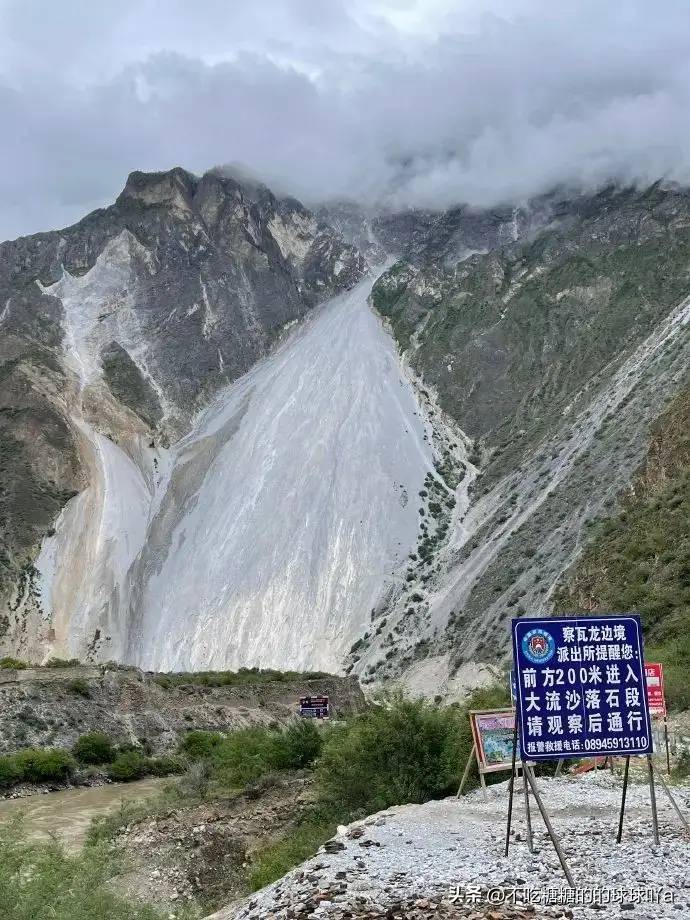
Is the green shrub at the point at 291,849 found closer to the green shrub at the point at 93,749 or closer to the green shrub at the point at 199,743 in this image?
the green shrub at the point at 199,743

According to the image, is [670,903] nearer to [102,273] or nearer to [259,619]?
[259,619]

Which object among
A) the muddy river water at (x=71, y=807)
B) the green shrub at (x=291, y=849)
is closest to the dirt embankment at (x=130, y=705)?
the muddy river water at (x=71, y=807)

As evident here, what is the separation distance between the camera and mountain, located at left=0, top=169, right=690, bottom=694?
49.6 metres

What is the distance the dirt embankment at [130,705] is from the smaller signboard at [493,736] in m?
23.9

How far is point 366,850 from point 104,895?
2.40 m

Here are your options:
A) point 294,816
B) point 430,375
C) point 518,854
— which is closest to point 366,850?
point 518,854

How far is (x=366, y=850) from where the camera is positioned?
7.88 metres

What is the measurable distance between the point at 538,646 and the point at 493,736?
→ 13.6 ft

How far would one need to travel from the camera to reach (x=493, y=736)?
36.9ft

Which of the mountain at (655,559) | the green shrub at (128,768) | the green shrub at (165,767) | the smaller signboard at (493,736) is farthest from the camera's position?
→ the green shrub at (165,767)

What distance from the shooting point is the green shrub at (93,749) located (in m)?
30.8

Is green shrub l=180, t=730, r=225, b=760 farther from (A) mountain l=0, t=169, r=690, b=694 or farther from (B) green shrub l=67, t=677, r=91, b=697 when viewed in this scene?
(A) mountain l=0, t=169, r=690, b=694

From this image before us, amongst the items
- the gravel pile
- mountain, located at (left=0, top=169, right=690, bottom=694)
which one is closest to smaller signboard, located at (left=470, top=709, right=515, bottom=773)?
the gravel pile

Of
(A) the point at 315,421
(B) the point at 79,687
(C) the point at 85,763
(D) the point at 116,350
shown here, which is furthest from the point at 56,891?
(D) the point at 116,350
